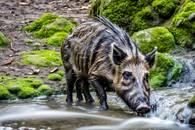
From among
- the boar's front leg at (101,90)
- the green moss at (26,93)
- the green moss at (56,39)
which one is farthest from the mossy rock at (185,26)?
the boar's front leg at (101,90)

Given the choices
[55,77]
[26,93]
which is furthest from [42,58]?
[26,93]

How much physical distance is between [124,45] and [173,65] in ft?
10.1

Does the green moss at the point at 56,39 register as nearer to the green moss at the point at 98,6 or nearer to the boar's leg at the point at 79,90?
the green moss at the point at 98,6

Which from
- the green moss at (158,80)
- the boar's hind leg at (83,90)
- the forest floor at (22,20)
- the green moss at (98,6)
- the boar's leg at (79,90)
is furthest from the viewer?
the green moss at (98,6)

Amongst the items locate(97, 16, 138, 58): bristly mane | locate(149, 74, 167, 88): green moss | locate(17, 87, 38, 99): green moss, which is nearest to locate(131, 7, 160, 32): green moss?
locate(149, 74, 167, 88): green moss

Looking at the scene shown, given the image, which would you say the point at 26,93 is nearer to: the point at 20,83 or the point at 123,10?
the point at 20,83

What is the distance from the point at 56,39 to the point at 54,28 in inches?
30.8

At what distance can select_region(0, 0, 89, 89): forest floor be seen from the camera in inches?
507

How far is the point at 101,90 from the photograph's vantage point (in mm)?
9633

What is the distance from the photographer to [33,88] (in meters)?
11.6

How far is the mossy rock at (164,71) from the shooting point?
39.0 feet

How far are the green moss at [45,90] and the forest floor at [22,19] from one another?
0.50 metres

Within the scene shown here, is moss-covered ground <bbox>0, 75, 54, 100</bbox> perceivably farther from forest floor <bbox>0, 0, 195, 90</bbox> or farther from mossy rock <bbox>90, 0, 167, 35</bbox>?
mossy rock <bbox>90, 0, 167, 35</bbox>

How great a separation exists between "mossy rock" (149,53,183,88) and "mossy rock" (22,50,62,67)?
2391 mm
